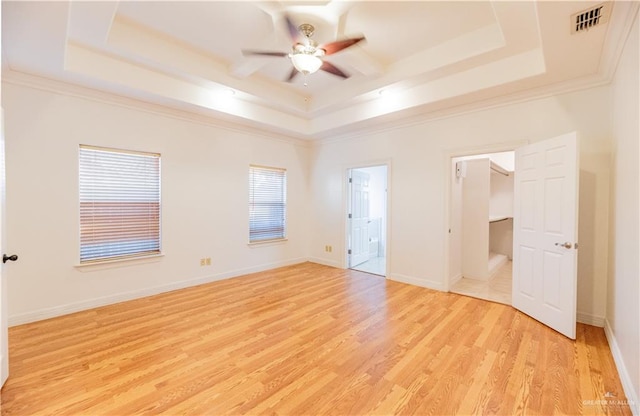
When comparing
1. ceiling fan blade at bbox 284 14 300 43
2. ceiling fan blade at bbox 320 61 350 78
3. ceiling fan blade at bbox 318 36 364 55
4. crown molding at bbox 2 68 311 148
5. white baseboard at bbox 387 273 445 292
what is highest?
ceiling fan blade at bbox 284 14 300 43

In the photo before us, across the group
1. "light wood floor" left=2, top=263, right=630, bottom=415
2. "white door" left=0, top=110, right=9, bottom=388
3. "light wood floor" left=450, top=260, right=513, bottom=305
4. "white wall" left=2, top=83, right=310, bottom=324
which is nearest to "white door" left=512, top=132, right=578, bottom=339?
"light wood floor" left=2, top=263, right=630, bottom=415

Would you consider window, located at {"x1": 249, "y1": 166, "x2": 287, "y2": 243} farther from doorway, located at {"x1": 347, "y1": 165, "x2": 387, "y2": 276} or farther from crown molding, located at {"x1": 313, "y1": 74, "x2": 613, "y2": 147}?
crown molding, located at {"x1": 313, "y1": 74, "x2": 613, "y2": 147}

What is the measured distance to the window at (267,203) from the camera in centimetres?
543

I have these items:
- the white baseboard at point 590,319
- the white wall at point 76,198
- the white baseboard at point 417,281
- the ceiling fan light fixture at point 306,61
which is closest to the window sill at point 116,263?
the white wall at point 76,198

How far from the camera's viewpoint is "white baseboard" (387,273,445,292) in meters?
4.35

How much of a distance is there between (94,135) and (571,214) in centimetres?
560

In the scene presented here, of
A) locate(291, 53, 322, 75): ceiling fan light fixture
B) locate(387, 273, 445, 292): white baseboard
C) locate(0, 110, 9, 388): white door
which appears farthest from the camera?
locate(387, 273, 445, 292): white baseboard

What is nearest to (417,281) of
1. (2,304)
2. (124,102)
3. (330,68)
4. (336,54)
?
(330,68)

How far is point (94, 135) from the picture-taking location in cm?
360

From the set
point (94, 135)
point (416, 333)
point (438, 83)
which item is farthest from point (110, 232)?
point (438, 83)

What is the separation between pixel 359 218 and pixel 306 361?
161 inches

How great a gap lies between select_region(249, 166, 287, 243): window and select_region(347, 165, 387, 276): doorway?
55.7 inches

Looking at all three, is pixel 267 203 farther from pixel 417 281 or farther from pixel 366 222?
pixel 417 281

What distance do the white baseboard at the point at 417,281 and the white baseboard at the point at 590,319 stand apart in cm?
154
